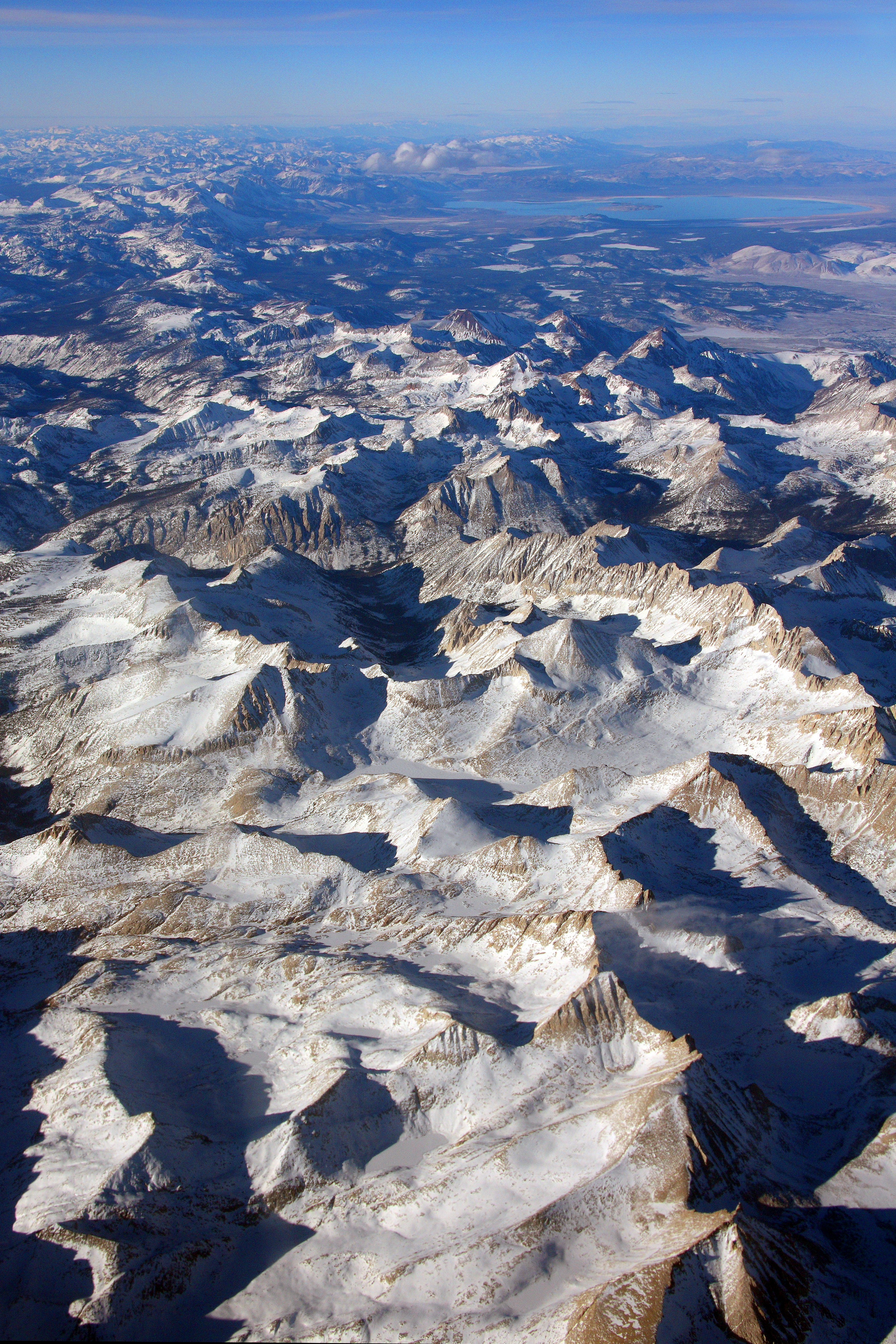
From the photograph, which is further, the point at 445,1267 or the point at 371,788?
the point at 371,788

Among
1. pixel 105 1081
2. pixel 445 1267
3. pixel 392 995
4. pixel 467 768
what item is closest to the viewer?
pixel 445 1267

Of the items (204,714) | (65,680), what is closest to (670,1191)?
(204,714)

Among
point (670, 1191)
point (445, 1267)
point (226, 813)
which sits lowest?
point (226, 813)

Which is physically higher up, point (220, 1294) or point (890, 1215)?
point (890, 1215)

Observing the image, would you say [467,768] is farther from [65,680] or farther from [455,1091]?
[65,680]

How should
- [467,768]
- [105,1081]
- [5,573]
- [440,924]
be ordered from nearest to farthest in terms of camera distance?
[105,1081]
[440,924]
[467,768]
[5,573]

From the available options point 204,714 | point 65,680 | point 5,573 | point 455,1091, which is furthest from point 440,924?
point 5,573
